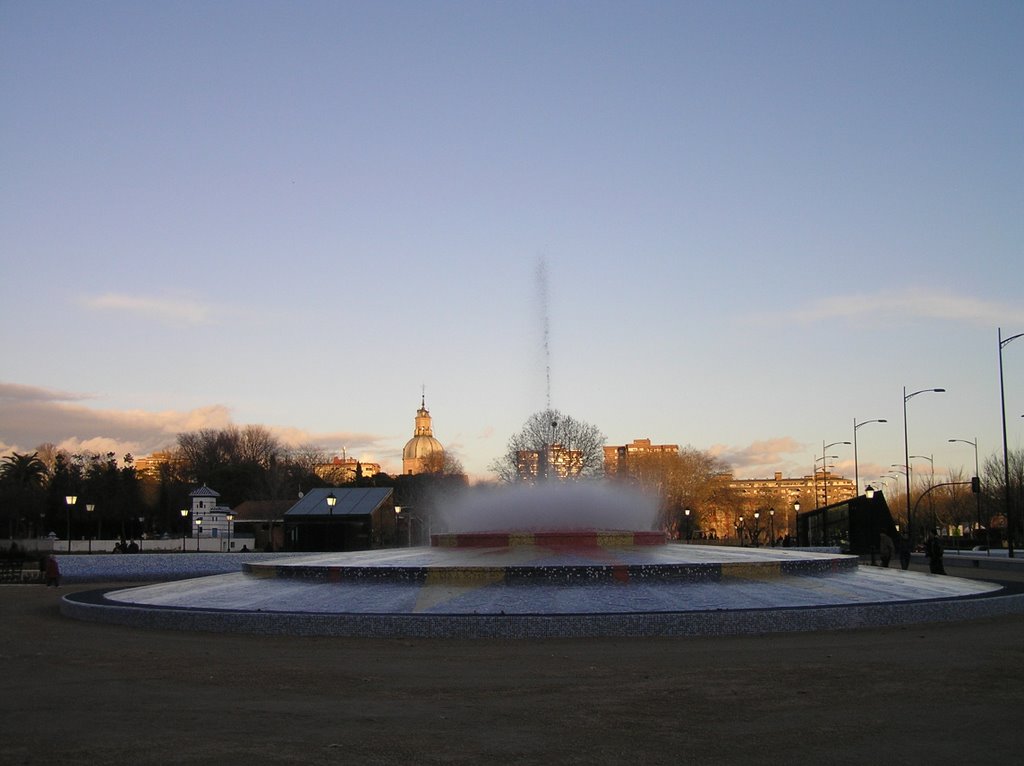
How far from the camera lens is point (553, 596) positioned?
17.1 meters

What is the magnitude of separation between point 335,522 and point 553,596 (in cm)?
4707

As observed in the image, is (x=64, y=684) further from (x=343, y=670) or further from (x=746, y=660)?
(x=746, y=660)

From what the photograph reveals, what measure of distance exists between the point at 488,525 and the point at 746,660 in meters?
12.7

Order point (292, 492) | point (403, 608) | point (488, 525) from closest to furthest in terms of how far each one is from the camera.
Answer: point (403, 608)
point (488, 525)
point (292, 492)

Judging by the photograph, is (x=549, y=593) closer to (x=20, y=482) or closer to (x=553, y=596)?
(x=553, y=596)

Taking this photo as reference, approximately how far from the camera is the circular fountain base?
15.4 m

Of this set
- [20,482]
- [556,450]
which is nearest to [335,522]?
[556,450]

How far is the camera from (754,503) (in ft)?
478

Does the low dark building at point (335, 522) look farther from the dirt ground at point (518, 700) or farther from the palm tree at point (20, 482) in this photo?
the dirt ground at point (518, 700)

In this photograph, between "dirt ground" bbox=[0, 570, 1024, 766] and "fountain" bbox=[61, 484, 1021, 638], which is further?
"fountain" bbox=[61, 484, 1021, 638]

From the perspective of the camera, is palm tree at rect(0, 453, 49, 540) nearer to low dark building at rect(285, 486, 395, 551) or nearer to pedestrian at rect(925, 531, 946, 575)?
low dark building at rect(285, 486, 395, 551)

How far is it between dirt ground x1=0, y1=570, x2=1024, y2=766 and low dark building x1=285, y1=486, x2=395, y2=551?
145ft

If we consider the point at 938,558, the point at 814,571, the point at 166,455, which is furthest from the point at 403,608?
the point at 166,455

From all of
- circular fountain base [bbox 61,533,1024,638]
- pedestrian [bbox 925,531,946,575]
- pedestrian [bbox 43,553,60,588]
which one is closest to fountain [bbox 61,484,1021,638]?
circular fountain base [bbox 61,533,1024,638]
